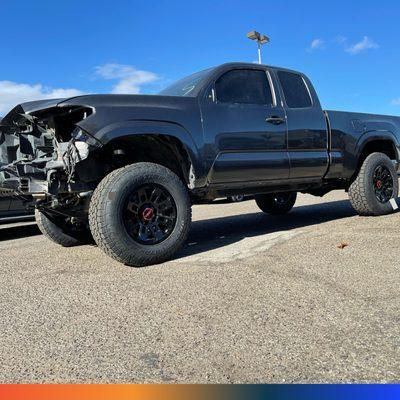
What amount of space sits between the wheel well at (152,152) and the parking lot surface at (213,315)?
2.91ft

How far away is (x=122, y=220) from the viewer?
3.98 m

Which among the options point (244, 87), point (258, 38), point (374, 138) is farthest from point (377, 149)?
point (258, 38)

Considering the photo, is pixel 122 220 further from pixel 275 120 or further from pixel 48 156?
pixel 275 120

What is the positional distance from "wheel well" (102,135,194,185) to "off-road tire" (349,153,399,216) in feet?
9.12

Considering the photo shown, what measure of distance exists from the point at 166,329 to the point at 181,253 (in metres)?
2.06

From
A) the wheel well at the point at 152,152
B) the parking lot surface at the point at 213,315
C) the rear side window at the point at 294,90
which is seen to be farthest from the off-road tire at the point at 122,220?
the rear side window at the point at 294,90

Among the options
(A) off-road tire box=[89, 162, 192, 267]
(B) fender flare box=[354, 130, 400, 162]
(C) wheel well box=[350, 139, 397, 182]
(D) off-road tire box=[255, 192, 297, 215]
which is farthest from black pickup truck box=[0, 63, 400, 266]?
(D) off-road tire box=[255, 192, 297, 215]

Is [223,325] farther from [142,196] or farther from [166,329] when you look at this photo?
[142,196]

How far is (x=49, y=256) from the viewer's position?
492 cm

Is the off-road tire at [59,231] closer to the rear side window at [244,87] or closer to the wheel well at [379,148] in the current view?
the rear side window at [244,87]

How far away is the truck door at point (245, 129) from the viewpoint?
183 inches

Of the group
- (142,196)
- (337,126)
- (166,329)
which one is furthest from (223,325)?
(337,126)

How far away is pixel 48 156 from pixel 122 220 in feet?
3.40

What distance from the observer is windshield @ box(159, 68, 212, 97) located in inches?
188
